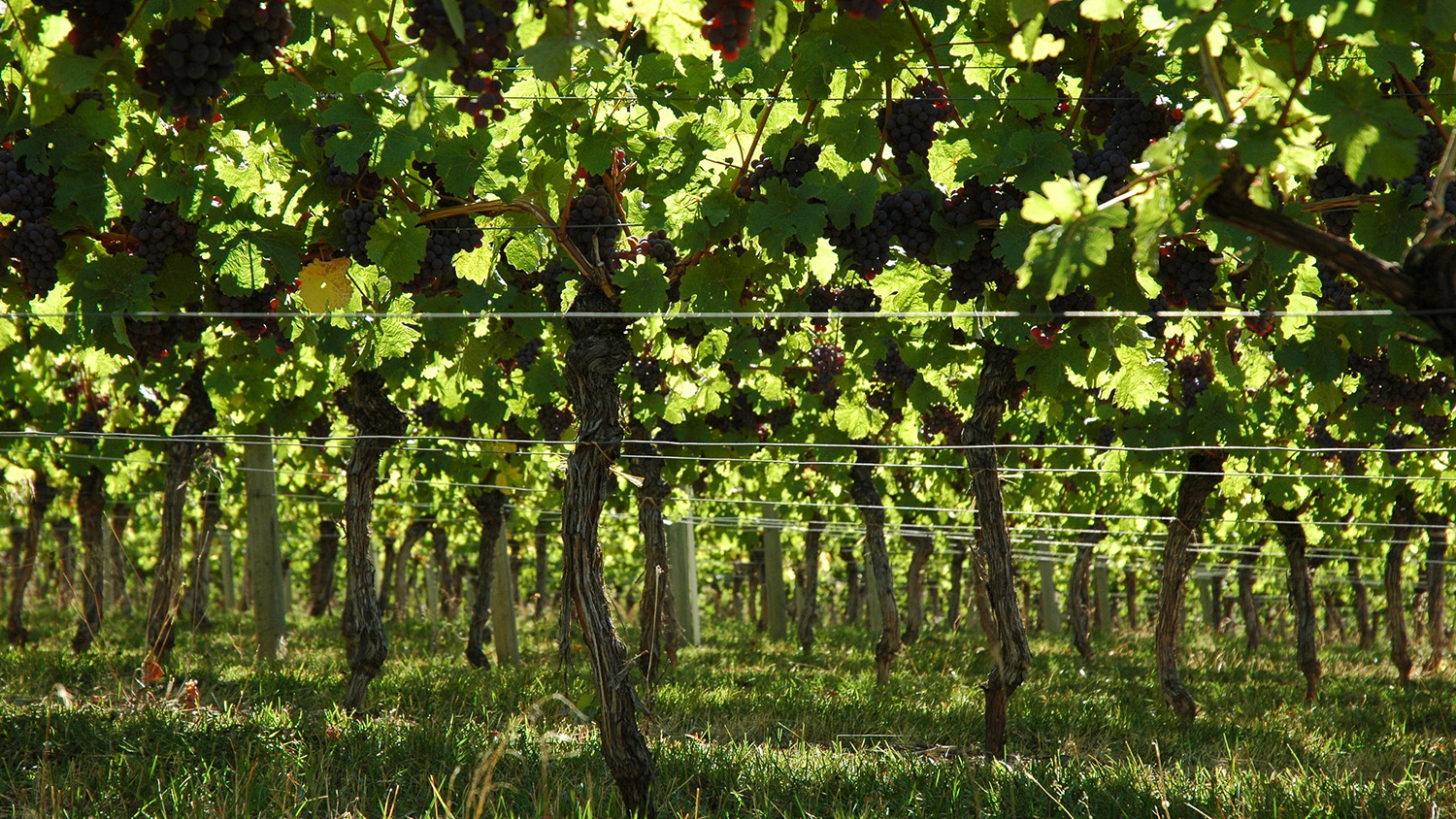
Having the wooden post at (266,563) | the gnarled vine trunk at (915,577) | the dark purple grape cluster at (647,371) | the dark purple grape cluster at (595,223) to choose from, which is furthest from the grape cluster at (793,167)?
the gnarled vine trunk at (915,577)

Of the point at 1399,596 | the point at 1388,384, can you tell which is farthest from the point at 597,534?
the point at 1399,596

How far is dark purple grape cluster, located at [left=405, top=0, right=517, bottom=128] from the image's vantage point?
1.96m

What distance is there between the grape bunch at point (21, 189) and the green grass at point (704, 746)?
84.4 inches

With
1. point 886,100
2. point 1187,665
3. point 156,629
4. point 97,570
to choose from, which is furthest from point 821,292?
point 1187,665

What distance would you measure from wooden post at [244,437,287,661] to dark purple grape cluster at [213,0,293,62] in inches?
291

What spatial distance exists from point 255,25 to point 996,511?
4.72 meters

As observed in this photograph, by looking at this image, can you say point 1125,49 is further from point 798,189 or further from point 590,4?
point 590,4

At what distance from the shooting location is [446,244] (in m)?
4.46

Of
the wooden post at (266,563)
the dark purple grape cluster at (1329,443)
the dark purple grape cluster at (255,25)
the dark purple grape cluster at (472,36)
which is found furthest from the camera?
the wooden post at (266,563)

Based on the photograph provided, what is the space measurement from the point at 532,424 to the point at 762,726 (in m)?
4.38

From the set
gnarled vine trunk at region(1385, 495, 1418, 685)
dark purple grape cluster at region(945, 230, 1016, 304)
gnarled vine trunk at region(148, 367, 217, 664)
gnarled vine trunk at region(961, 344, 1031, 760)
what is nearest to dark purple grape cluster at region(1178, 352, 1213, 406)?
gnarled vine trunk at region(961, 344, 1031, 760)

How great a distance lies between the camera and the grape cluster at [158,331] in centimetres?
457

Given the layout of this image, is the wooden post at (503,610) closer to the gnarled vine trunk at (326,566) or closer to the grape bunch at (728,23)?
the gnarled vine trunk at (326,566)

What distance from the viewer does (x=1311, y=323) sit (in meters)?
4.75
